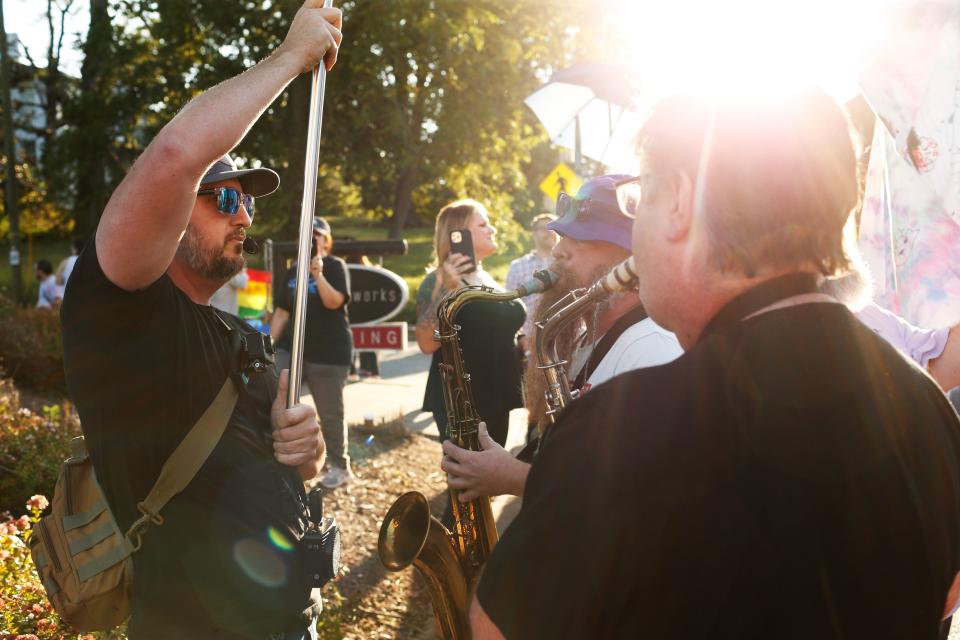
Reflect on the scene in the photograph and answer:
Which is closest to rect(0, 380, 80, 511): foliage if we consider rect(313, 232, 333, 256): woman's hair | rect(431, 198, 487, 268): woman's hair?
rect(313, 232, 333, 256): woman's hair

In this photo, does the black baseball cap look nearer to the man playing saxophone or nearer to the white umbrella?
the man playing saxophone

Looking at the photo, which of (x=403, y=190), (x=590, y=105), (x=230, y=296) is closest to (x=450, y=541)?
(x=230, y=296)

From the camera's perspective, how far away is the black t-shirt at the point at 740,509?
1.08 metres

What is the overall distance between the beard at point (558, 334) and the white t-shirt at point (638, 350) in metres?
0.41

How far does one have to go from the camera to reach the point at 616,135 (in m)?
7.75

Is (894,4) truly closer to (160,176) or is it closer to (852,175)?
(852,175)

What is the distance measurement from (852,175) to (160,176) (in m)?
1.33

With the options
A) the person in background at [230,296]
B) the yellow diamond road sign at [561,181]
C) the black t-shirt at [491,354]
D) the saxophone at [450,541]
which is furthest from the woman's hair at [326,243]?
the yellow diamond road sign at [561,181]

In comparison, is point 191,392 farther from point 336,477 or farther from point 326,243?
point 326,243

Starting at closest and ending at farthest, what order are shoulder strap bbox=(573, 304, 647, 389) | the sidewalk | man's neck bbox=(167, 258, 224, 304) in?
man's neck bbox=(167, 258, 224, 304)
shoulder strap bbox=(573, 304, 647, 389)
the sidewalk

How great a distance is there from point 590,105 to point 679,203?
788 cm

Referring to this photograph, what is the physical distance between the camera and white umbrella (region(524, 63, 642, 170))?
7.62 m

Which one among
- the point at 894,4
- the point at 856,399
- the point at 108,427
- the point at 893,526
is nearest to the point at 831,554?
the point at 893,526

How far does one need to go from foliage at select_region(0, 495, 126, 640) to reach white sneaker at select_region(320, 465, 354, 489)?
2.82 metres
